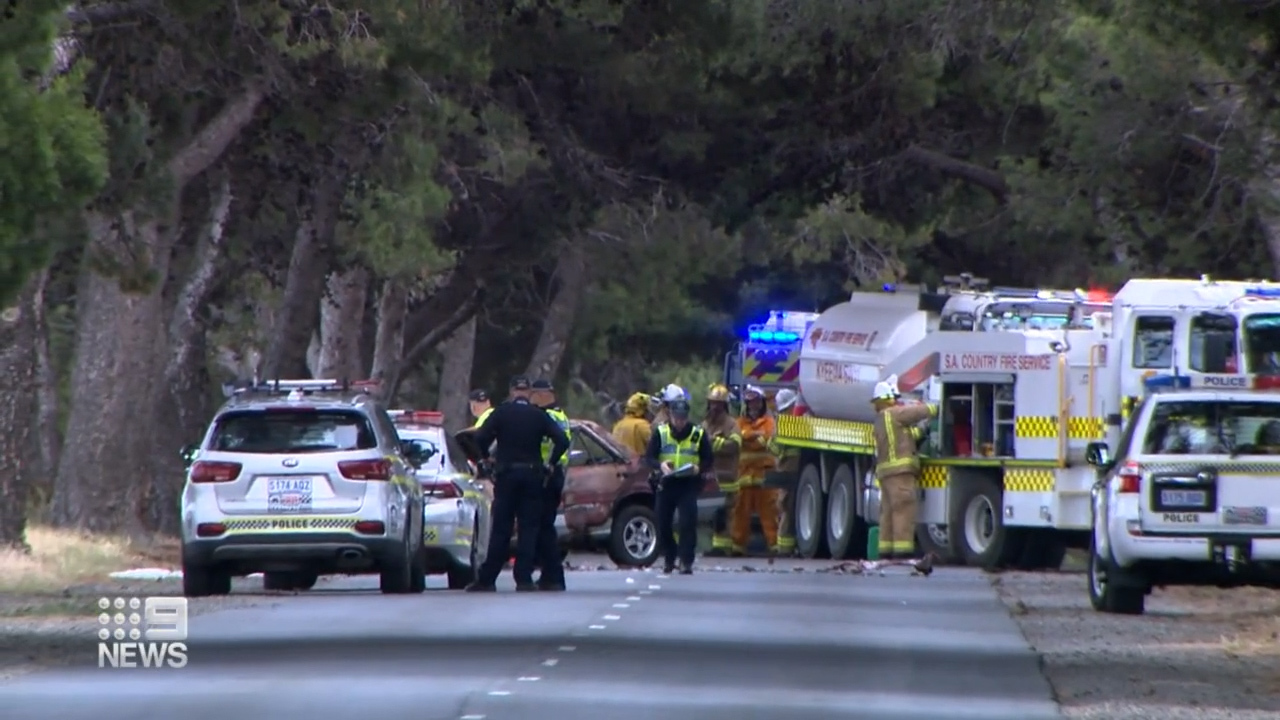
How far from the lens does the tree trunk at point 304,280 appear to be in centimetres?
3206

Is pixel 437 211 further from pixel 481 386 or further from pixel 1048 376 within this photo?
pixel 481 386

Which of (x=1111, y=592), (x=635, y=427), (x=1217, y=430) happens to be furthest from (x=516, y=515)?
(x=635, y=427)

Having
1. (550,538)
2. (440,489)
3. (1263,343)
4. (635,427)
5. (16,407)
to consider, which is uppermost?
(1263,343)

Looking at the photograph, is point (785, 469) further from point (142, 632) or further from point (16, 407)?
point (142, 632)

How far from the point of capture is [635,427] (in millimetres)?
31906

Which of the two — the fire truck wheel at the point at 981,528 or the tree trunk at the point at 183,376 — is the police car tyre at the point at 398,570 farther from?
the tree trunk at the point at 183,376

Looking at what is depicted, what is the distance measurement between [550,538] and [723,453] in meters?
8.63

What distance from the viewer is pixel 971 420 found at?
94.1 feet

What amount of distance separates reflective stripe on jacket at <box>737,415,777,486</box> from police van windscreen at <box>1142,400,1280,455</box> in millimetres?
12689

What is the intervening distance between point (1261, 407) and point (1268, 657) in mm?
3375

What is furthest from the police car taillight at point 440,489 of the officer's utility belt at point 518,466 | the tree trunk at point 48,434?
the tree trunk at point 48,434

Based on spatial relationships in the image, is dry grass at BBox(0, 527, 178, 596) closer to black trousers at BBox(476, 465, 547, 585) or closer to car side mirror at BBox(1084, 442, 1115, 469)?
black trousers at BBox(476, 465, 547, 585)

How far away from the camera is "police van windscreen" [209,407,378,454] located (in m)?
21.0

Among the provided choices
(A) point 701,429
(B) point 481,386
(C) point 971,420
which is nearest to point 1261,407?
(A) point 701,429
